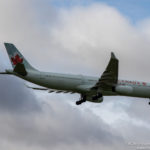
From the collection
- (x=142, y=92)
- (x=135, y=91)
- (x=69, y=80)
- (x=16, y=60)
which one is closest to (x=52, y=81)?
(x=69, y=80)

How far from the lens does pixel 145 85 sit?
63938mm

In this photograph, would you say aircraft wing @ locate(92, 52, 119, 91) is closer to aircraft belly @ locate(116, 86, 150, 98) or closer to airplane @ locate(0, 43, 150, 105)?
airplane @ locate(0, 43, 150, 105)

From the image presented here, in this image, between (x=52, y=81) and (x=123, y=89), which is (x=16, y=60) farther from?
(x=123, y=89)

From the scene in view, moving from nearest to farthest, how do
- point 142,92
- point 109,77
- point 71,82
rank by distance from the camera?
point 109,77 < point 71,82 < point 142,92

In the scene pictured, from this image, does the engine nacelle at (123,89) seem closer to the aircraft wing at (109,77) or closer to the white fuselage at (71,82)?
the white fuselage at (71,82)

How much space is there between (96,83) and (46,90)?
9311 mm

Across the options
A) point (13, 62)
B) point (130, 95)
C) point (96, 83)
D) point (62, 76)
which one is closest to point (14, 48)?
point (13, 62)

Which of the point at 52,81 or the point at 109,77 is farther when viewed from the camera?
the point at 52,81

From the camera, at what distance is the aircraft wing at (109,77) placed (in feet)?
178

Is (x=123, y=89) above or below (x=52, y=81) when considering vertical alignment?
below

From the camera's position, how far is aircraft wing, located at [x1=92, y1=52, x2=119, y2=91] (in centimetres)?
5431

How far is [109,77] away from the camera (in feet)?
186

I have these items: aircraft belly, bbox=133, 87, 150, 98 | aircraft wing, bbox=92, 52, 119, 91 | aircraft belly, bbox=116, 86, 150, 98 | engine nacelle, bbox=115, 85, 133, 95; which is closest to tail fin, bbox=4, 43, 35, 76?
aircraft wing, bbox=92, 52, 119, 91

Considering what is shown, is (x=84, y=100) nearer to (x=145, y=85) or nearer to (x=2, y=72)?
(x=145, y=85)
